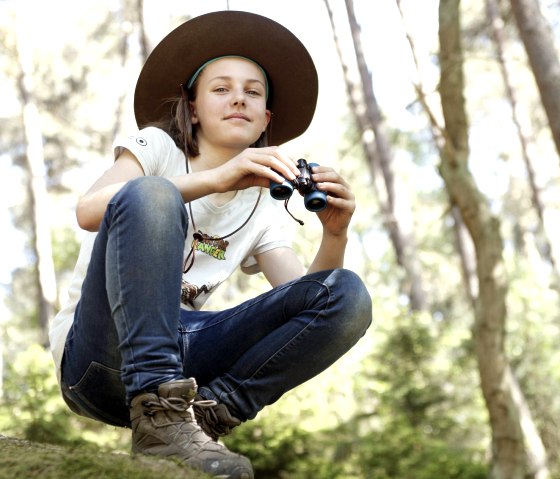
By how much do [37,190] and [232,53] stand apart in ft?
42.5

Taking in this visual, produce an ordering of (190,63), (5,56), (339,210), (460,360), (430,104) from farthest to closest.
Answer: (5,56)
(460,360)
(430,104)
(190,63)
(339,210)

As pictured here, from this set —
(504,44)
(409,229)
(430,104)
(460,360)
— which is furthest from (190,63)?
(504,44)

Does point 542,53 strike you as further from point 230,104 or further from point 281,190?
point 281,190

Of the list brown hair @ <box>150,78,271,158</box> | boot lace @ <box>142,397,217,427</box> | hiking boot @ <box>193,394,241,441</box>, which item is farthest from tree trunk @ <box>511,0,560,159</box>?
boot lace @ <box>142,397,217,427</box>

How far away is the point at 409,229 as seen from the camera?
45.6ft

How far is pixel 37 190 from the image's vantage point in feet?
50.0

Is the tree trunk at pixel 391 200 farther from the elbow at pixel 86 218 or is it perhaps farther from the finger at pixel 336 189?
the elbow at pixel 86 218

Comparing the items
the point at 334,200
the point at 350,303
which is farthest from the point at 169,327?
the point at 334,200

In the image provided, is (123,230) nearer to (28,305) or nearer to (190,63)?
(190,63)

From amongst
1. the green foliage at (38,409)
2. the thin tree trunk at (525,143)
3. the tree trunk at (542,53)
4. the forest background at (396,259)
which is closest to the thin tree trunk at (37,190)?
the forest background at (396,259)

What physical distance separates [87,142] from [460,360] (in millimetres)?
14580

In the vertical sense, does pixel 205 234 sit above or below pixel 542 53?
below

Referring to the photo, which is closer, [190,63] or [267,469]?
[190,63]

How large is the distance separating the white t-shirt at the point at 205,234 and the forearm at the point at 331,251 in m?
0.31
